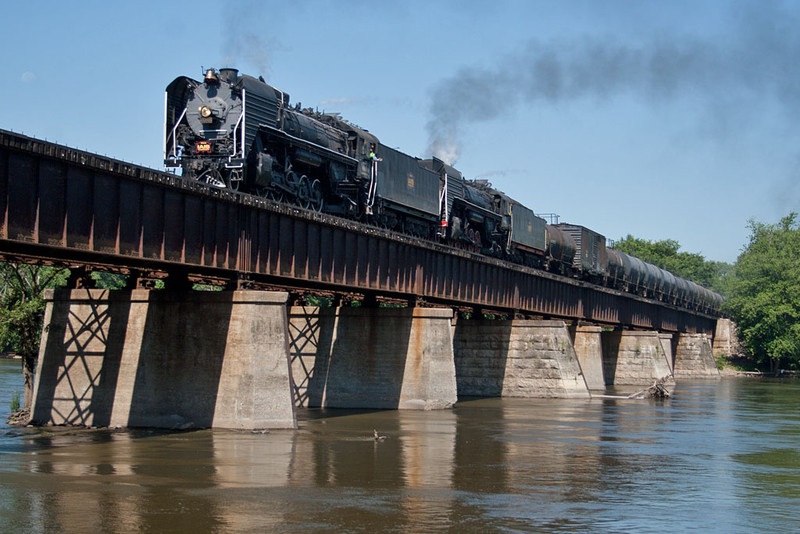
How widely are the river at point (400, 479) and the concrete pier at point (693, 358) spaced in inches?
2401

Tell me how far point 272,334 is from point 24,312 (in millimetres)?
14236

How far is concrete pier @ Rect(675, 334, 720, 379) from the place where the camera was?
98.1 metres

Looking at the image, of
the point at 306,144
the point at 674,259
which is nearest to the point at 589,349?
the point at 306,144

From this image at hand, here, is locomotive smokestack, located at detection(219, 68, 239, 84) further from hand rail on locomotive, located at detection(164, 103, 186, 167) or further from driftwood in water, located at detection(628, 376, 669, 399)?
driftwood in water, located at detection(628, 376, 669, 399)

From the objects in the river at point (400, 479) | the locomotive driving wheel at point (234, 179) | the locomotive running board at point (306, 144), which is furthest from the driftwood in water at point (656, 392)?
the locomotive driving wheel at point (234, 179)

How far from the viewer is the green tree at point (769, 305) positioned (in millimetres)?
106688

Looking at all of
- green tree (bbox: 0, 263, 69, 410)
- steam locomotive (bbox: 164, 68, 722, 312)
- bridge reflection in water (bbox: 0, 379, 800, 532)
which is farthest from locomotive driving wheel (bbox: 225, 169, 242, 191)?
green tree (bbox: 0, 263, 69, 410)

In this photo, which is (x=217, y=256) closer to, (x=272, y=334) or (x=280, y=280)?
(x=272, y=334)

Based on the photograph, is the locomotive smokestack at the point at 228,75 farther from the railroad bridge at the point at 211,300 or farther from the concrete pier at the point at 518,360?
the concrete pier at the point at 518,360

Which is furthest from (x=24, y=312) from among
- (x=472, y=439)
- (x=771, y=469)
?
(x=771, y=469)

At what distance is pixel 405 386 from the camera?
4269 cm

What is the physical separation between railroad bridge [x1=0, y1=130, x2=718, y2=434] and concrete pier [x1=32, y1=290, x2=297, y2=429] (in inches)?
2.0

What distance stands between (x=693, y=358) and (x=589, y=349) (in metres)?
37.2

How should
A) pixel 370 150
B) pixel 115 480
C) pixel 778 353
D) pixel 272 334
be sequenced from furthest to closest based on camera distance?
pixel 778 353, pixel 370 150, pixel 272 334, pixel 115 480
